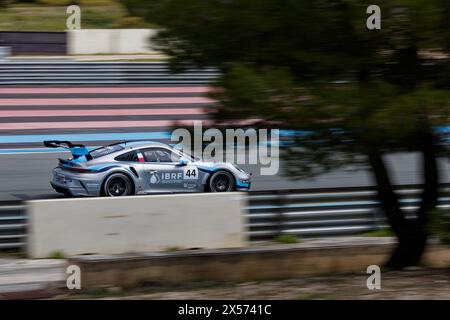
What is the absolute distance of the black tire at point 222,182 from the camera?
Result: 15828mm

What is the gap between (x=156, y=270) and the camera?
972 centimetres

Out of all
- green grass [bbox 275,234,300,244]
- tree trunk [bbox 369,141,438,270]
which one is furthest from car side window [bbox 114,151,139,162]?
tree trunk [bbox 369,141,438,270]

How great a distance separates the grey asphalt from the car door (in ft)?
6.38

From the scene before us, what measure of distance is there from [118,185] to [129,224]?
155 inches

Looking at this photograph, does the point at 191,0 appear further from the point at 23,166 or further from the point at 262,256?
the point at 23,166

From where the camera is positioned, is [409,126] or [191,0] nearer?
[409,126]

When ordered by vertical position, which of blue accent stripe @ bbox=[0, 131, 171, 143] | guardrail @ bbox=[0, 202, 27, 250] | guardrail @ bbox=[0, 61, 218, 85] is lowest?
guardrail @ bbox=[0, 202, 27, 250]

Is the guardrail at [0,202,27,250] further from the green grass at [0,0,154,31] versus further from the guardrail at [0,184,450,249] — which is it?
the green grass at [0,0,154,31]

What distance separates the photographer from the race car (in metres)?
15.2

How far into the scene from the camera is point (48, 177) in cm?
1762
